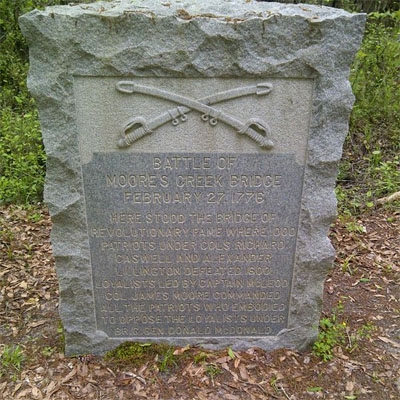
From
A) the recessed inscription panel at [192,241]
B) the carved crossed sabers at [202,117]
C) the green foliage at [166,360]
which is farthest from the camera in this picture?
the green foliage at [166,360]

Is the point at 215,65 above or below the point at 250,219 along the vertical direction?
above

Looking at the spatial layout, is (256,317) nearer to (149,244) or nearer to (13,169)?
(149,244)

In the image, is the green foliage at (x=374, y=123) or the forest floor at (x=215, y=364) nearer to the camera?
the forest floor at (x=215, y=364)

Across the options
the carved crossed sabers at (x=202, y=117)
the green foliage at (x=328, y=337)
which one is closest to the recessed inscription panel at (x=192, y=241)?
the carved crossed sabers at (x=202, y=117)

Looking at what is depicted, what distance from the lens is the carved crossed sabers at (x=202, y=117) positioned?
2.26 metres

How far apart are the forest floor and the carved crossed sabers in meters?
1.47

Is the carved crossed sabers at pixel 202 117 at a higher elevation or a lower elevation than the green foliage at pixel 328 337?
higher

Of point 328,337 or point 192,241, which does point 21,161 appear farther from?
point 328,337

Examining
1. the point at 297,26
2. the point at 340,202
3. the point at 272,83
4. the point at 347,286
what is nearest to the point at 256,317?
the point at 347,286

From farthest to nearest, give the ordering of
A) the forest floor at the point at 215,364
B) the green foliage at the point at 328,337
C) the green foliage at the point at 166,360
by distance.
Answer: the green foliage at the point at 328,337, the green foliage at the point at 166,360, the forest floor at the point at 215,364

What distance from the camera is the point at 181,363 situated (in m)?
2.75

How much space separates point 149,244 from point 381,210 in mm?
3072

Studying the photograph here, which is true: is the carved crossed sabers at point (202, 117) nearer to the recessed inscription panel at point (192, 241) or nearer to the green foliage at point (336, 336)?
the recessed inscription panel at point (192, 241)

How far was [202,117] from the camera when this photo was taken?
231 cm
